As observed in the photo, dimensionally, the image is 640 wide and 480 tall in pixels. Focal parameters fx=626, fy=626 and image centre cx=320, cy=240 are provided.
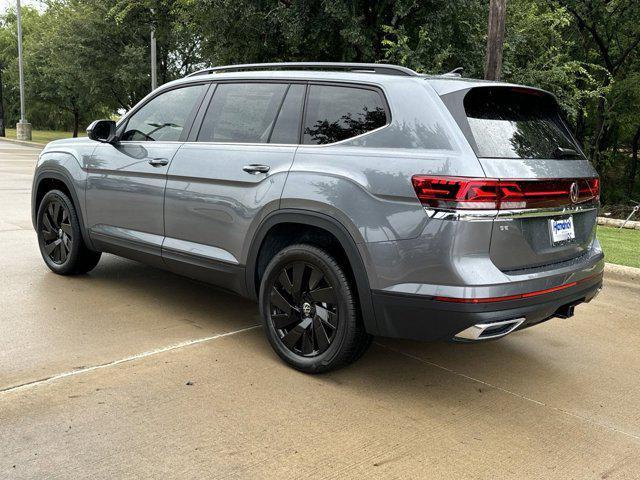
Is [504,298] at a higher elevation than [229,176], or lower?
lower

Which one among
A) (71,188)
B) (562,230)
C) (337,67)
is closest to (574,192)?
(562,230)

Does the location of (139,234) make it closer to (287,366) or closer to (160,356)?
(160,356)

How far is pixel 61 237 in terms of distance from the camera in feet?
19.5

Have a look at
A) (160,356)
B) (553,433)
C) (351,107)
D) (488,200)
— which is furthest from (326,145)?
(553,433)

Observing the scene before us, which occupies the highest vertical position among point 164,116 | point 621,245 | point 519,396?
point 164,116

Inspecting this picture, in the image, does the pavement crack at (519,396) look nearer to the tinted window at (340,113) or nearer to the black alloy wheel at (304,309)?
the black alloy wheel at (304,309)

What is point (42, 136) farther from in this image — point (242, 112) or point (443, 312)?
point (443, 312)

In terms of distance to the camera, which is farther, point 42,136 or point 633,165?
point 42,136

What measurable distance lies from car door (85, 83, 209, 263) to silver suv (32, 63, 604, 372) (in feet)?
0.07

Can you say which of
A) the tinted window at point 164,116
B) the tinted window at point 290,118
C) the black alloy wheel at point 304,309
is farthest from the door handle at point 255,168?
the tinted window at point 164,116

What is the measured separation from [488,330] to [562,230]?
2.66 ft

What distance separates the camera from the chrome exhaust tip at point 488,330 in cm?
326

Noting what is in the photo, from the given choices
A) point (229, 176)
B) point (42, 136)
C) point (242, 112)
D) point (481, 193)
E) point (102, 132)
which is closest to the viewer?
point (481, 193)

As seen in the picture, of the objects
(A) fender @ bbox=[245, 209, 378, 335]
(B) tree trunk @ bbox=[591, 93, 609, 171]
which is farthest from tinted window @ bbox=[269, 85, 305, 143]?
(B) tree trunk @ bbox=[591, 93, 609, 171]
